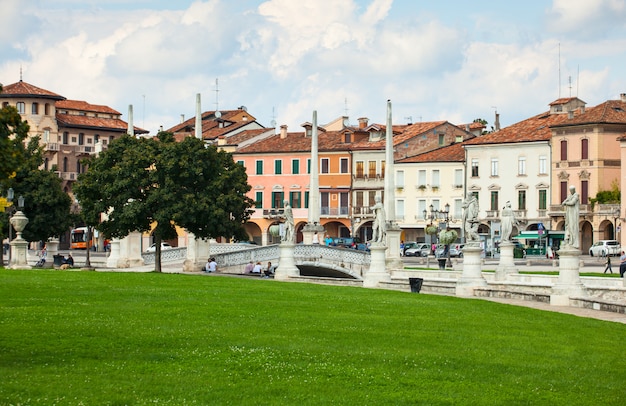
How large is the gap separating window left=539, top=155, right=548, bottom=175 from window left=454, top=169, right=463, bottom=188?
7731 millimetres

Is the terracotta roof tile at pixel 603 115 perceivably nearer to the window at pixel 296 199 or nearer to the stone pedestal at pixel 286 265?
the window at pixel 296 199

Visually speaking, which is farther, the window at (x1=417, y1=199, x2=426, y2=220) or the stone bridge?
the window at (x1=417, y1=199, x2=426, y2=220)

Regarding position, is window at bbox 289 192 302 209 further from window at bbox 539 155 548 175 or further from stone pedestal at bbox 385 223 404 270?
stone pedestal at bbox 385 223 404 270

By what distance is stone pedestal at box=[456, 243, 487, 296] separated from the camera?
3988 centimetres

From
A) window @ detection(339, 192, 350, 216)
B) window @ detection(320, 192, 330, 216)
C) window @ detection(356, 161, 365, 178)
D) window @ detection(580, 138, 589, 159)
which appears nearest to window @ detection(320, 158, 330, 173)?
window @ detection(320, 192, 330, 216)

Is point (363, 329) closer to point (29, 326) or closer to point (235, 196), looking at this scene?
point (29, 326)

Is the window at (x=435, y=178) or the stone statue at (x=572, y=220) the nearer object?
the stone statue at (x=572, y=220)

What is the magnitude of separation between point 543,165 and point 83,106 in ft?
168

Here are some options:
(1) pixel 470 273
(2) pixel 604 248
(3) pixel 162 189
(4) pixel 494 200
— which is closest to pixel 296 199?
(4) pixel 494 200

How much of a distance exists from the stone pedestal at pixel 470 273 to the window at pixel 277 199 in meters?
70.0

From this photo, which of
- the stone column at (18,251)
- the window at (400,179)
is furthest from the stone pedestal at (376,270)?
the window at (400,179)

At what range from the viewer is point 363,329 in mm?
23047

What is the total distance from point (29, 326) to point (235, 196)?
37171 millimetres

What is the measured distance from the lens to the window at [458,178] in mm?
102062
